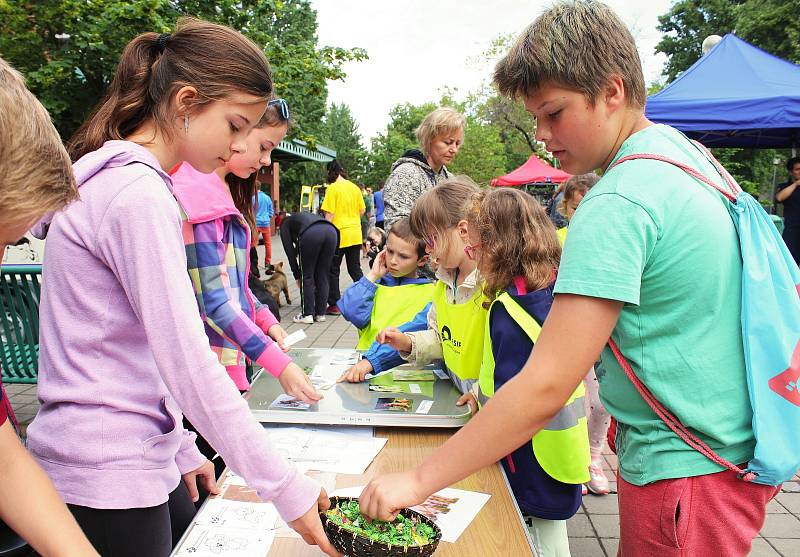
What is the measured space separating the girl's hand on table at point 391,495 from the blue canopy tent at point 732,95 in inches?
238

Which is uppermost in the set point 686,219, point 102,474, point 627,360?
point 686,219

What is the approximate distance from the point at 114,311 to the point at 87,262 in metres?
0.10

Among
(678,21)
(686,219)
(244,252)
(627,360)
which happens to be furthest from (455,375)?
(678,21)

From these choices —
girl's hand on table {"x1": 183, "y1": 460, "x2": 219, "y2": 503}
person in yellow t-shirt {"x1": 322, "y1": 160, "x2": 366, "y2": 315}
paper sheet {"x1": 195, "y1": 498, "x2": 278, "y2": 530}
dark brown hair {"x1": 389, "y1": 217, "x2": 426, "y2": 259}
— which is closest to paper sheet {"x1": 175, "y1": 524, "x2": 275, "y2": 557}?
paper sheet {"x1": 195, "y1": 498, "x2": 278, "y2": 530}

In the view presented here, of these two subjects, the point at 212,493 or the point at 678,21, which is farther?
the point at 678,21

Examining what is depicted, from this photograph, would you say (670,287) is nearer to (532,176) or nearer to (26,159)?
(26,159)

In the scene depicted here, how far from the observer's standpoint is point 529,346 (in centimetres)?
177

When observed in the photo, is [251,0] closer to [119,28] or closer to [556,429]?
[119,28]

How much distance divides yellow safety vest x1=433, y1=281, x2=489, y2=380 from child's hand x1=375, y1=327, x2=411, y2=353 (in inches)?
8.8

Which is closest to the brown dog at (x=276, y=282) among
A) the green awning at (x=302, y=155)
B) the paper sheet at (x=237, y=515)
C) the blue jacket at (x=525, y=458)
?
the blue jacket at (x=525, y=458)

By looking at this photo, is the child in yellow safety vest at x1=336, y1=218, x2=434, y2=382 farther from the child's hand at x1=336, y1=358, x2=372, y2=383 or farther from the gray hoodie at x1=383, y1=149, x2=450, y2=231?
the gray hoodie at x1=383, y1=149, x2=450, y2=231

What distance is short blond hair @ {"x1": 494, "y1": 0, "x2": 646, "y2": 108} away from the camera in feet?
3.60

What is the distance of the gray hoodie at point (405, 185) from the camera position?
3.87 meters

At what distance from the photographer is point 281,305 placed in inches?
348
